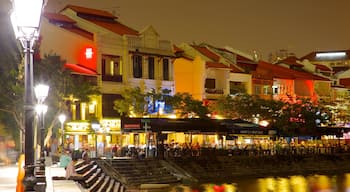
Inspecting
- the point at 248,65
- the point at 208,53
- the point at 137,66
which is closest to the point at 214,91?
the point at 208,53

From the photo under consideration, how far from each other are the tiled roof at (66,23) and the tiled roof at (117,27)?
1.72m

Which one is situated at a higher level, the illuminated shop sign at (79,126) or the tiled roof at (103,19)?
the tiled roof at (103,19)

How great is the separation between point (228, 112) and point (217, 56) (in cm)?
1079

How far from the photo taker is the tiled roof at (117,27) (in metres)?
53.3

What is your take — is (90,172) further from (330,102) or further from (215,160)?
(330,102)

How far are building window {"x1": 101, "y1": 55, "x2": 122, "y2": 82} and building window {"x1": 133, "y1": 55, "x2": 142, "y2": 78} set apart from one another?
1503 millimetres

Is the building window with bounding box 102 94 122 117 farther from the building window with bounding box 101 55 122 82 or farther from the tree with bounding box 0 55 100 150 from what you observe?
the tree with bounding box 0 55 100 150

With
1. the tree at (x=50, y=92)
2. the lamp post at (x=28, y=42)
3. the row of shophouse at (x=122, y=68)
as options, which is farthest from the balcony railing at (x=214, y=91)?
the lamp post at (x=28, y=42)

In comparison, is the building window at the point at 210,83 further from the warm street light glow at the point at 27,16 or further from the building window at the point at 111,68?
the warm street light glow at the point at 27,16

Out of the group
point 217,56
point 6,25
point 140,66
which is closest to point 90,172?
point 6,25

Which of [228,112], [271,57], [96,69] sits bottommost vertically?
[228,112]

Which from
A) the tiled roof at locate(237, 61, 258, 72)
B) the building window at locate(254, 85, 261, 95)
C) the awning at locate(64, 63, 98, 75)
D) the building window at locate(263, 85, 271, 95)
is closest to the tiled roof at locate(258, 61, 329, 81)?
the tiled roof at locate(237, 61, 258, 72)

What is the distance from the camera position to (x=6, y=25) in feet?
137

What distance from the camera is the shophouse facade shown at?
4794cm
